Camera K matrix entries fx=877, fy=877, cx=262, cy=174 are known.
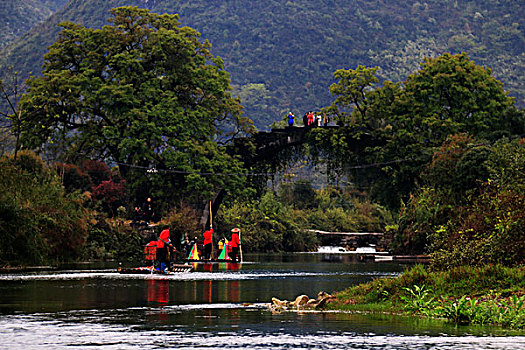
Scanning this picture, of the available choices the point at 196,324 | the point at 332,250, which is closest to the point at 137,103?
the point at 332,250

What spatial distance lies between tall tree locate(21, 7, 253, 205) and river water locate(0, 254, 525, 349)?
1659 inches

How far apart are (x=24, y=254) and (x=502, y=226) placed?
2563cm

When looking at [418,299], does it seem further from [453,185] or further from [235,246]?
[453,185]

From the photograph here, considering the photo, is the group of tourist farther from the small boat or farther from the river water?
the river water

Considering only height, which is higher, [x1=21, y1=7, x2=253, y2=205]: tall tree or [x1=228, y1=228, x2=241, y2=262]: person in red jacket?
[x1=21, y1=7, x2=253, y2=205]: tall tree

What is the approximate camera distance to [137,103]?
70.9 metres

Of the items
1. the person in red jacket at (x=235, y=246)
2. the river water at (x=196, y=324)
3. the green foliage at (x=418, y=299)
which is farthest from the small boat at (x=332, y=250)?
the green foliage at (x=418, y=299)

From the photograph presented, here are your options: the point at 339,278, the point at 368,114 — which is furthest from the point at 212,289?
the point at 368,114

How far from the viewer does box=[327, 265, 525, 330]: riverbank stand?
18359 millimetres

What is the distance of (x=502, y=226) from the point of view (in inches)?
985

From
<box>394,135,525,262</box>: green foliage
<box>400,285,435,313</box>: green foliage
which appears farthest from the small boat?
<box>400,285,435,313</box>: green foliage

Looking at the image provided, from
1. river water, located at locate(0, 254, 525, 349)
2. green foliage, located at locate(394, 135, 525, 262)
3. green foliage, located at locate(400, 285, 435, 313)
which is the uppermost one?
green foliage, located at locate(394, 135, 525, 262)

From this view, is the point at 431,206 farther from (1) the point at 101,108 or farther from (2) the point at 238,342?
(2) the point at 238,342

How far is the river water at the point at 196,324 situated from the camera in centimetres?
1486
